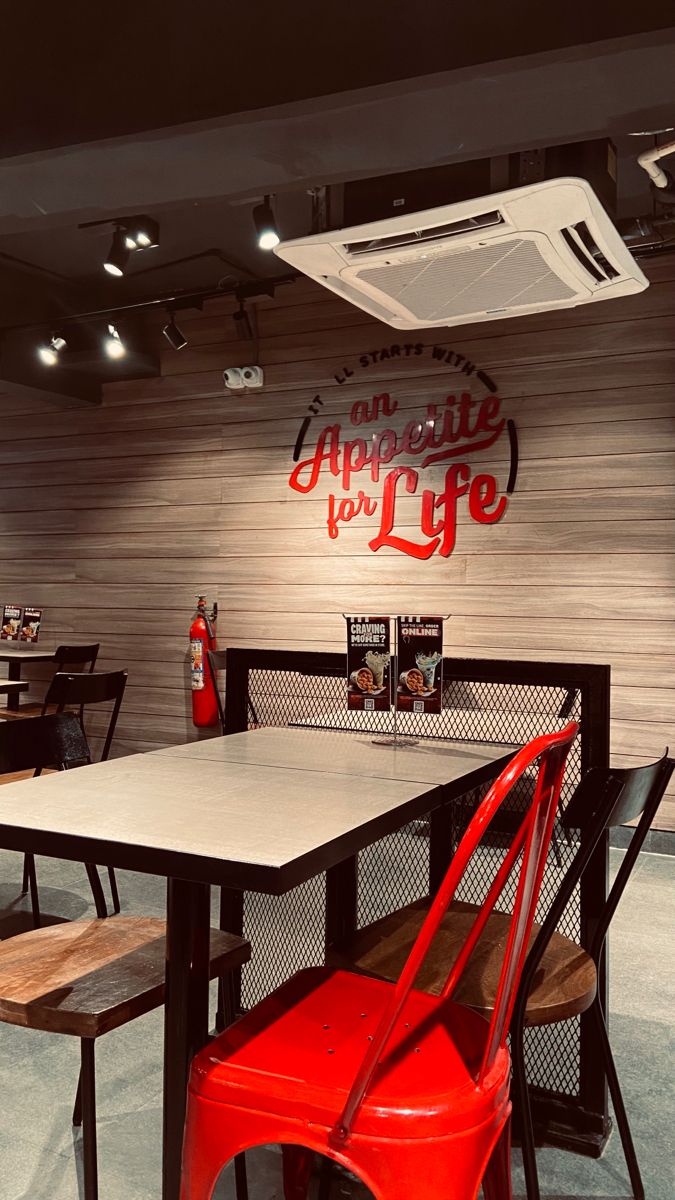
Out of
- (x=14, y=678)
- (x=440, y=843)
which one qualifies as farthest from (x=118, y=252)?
(x=440, y=843)

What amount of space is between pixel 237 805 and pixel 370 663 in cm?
80

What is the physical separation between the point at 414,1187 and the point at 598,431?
435 cm

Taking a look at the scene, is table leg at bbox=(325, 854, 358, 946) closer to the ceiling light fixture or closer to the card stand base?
the card stand base

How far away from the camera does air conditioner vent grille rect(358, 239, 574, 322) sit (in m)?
2.64

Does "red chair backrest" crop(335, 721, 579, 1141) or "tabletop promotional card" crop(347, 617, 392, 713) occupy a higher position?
"tabletop promotional card" crop(347, 617, 392, 713)

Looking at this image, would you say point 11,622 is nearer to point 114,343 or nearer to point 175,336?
point 114,343

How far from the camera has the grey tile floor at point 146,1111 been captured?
1.92 meters

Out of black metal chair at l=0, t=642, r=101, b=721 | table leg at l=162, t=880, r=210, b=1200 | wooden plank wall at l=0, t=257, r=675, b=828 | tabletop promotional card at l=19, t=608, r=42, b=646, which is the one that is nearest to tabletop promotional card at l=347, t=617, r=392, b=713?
table leg at l=162, t=880, r=210, b=1200

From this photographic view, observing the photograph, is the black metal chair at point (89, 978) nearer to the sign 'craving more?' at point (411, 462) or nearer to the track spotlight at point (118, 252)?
the track spotlight at point (118, 252)

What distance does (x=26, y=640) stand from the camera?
688 centimetres

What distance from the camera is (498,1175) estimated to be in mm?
1407

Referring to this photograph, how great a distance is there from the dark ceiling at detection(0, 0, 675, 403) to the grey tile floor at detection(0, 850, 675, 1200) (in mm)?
2652

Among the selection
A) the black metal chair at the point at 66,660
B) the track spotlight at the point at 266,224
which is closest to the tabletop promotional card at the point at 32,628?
the black metal chair at the point at 66,660

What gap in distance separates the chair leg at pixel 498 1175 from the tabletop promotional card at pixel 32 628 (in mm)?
6008
